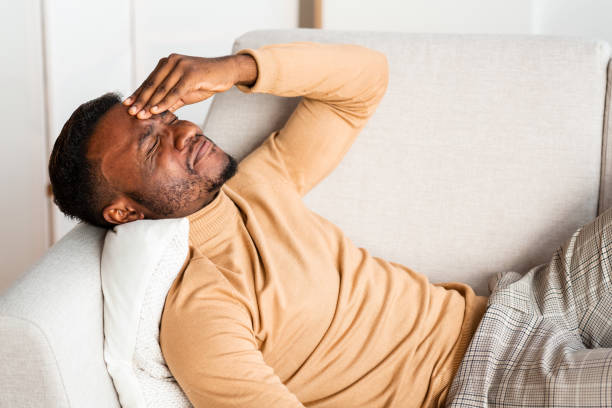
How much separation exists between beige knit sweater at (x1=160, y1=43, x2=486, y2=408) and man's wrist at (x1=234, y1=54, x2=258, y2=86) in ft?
0.05

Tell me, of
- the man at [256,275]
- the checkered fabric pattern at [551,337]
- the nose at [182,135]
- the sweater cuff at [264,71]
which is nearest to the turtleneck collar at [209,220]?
the man at [256,275]

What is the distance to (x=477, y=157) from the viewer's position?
159 cm

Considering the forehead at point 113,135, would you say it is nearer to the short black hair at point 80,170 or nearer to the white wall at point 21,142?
the short black hair at point 80,170

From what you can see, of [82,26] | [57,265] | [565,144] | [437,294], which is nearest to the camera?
[57,265]

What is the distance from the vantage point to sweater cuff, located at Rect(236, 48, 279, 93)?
1422 mm

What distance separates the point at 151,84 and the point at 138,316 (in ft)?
1.43

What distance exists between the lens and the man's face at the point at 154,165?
1.25 metres

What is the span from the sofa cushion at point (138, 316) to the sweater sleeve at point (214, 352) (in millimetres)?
29

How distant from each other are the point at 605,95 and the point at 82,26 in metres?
1.93

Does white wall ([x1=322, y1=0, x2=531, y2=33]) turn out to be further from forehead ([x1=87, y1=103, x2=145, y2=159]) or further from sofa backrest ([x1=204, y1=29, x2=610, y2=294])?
forehead ([x1=87, y1=103, x2=145, y2=159])

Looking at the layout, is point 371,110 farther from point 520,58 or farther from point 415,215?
point 520,58

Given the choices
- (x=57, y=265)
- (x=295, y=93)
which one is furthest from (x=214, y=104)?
(x=57, y=265)

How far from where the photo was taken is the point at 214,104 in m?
1.74

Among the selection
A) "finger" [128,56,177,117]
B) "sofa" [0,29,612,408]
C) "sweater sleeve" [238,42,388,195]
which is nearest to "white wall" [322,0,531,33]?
"sofa" [0,29,612,408]
